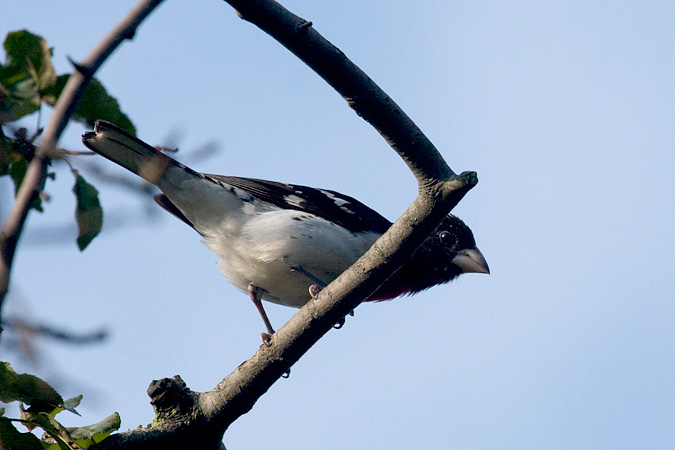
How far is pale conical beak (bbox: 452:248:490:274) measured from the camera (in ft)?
22.3

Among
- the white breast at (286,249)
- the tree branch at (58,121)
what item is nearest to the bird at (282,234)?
the white breast at (286,249)

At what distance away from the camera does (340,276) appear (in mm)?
4215

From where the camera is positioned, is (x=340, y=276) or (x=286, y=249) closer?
(x=340, y=276)

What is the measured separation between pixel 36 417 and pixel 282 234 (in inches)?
112

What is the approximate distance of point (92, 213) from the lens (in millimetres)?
3066

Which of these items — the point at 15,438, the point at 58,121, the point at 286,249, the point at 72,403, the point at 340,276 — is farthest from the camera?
the point at 286,249

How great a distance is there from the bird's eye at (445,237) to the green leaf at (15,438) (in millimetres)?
4280

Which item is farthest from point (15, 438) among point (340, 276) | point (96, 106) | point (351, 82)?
point (351, 82)

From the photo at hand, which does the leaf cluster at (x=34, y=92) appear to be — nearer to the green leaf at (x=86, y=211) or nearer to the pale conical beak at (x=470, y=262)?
the green leaf at (x=86, y=211)

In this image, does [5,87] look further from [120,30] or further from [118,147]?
[118,147]

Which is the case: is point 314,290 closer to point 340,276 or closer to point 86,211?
point 340,276

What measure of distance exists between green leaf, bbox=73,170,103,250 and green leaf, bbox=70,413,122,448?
3.76 feet

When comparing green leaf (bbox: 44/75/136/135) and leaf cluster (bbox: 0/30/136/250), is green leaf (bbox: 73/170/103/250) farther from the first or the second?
green leaf (bbox: 44/75/136/135)

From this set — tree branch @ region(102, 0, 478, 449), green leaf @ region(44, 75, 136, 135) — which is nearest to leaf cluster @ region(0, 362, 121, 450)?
tree branch @ region(102, 0, 478, 449)
